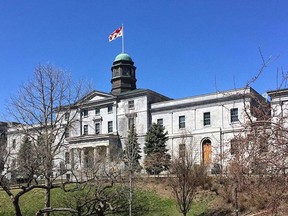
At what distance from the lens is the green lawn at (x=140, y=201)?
90.1 feet

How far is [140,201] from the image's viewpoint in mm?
30094

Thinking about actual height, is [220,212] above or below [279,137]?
below

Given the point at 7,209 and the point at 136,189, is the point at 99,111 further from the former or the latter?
the point at 7,209

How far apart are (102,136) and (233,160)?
154ft

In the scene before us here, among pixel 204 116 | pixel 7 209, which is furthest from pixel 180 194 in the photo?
pixel 204 116

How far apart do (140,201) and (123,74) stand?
102 feet

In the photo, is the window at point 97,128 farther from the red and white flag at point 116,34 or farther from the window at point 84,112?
the red and white flag at point 116,34

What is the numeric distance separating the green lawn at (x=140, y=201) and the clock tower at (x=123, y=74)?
26625mm

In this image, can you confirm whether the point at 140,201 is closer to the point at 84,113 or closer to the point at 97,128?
the point at 97,128

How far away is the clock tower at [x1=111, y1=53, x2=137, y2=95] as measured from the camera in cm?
5703

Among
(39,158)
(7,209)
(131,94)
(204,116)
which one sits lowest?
(7,209)

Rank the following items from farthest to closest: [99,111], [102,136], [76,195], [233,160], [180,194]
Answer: [99,111]
[102,136]
[76,195]
[180,194]
[233,160]

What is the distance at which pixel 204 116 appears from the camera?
46.5 meters

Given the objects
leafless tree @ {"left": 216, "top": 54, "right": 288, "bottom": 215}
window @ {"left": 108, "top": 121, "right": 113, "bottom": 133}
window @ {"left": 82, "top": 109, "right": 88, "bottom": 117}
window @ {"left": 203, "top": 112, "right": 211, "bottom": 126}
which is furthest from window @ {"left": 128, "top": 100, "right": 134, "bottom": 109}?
leafless tree @ {"left": 216, "top": 54, "right": 288, "bottom": 215}
